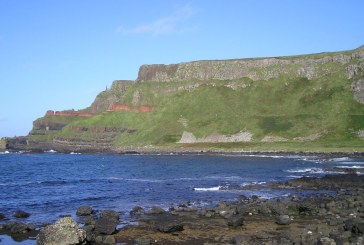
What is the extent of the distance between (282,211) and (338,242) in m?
11.6

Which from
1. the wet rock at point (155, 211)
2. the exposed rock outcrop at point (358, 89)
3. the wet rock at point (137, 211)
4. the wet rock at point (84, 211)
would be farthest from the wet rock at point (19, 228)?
the exposed rock outcrop at point (358, 89)

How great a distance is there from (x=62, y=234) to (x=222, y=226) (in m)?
11.5

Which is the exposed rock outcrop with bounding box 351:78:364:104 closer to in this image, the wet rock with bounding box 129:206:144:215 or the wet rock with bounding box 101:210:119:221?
the wet rock with bounding box 129:206:144:215

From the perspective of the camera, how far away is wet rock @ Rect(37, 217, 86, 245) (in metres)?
23.7

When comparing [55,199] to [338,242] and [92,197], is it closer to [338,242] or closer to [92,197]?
[92,197]

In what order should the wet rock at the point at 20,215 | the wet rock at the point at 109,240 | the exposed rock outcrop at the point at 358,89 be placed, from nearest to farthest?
the wet rock at the point at 109,240
the wet rock at the point at 20,215
the exposed rock outcrop at the point at 358,89

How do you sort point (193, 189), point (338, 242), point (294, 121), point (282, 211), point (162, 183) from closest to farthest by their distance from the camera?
point (338, 242) < point (282, 211) < point (193, 189) < point (162, 183) < point (294, 121)

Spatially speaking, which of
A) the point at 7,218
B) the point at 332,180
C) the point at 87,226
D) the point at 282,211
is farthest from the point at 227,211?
the point at 332,180

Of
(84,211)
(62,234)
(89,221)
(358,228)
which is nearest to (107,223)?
(89,221)

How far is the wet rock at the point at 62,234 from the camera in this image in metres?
23.7

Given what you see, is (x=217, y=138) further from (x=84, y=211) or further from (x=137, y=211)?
(x=84, y=211)

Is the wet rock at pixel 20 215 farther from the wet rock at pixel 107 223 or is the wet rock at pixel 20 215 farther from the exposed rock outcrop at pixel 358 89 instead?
the exposed rock outcrop at pixel 358 89

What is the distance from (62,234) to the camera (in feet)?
77.8

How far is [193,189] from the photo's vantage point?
53.9 meters
